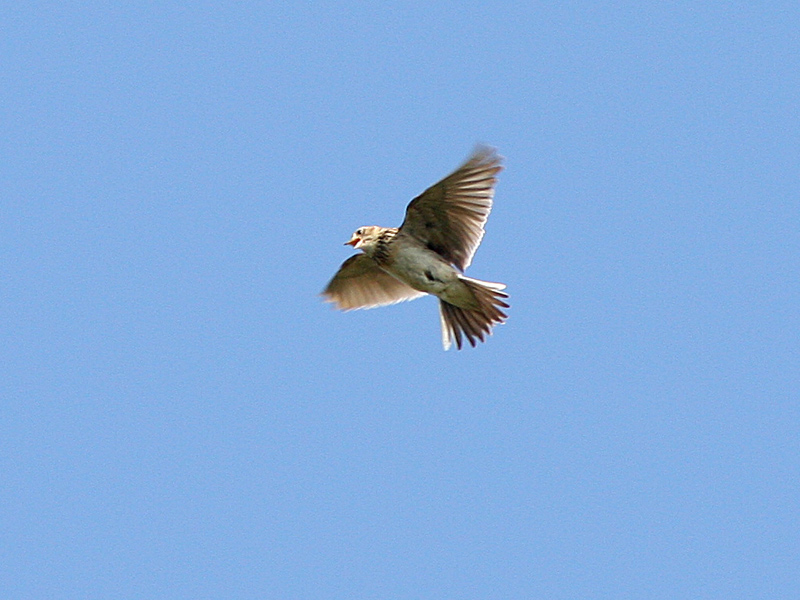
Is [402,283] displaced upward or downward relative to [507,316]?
upward

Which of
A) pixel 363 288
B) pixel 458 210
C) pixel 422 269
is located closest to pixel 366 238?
pixel 422 269

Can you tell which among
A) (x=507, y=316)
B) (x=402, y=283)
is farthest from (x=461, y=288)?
(x=402, y=283)

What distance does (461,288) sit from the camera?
11008 millimetres

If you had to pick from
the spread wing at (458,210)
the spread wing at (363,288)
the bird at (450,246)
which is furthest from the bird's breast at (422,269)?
the spread wing at (363,288)

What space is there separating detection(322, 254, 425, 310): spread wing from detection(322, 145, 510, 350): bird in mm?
721

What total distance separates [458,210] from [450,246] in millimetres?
418

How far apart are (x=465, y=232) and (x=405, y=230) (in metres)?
0.61

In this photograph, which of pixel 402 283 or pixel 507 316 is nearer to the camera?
pixel 507 316

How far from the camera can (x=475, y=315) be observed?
11227mm

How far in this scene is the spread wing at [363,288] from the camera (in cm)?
1238

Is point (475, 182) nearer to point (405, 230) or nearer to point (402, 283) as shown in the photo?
point (405, 230)

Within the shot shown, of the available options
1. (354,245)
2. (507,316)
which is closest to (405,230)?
(354,245)

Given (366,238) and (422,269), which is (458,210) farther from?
(366,238)

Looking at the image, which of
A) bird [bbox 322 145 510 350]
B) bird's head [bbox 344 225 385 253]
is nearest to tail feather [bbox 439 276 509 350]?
bird [bbox 322 145 510 350]
